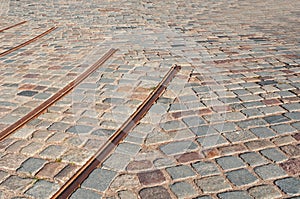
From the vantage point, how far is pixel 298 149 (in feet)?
12.6

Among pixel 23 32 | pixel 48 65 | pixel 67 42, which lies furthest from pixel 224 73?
pixel 23 32

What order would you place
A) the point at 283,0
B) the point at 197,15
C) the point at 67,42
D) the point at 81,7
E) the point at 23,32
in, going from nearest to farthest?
the point at 67,42
the point at 23,32
the point at 197,15
the point at 81,7
the point at 283,0

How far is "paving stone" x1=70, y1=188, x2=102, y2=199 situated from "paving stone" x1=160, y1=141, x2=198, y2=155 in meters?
0.93

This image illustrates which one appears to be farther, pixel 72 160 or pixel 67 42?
pixel 67 42

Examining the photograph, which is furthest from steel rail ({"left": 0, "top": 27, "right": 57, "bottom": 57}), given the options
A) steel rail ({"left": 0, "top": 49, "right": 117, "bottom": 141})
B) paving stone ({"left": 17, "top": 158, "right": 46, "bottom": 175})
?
paving stone ({"left": 17, "top": 158, "right": 46, "bottom": 175})

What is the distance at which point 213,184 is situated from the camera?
130 inches

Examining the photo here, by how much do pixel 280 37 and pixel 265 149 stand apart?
17.4ft

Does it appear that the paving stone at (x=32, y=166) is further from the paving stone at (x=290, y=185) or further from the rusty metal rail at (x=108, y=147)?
the paving stone at (x=290, y=185)

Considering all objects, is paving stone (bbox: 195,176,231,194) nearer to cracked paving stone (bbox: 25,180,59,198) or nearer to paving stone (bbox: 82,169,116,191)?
paving stone (bbox: 82,169,116,191)

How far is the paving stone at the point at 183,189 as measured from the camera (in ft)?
10.4

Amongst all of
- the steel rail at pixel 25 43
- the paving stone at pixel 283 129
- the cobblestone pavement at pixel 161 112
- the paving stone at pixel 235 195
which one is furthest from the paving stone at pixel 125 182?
the steel rail at pixel 25 43

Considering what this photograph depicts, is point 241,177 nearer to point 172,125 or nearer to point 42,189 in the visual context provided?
point 172,125

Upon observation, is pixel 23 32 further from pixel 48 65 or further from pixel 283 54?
pixel 283 54

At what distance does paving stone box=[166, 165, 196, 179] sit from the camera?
135 inches
